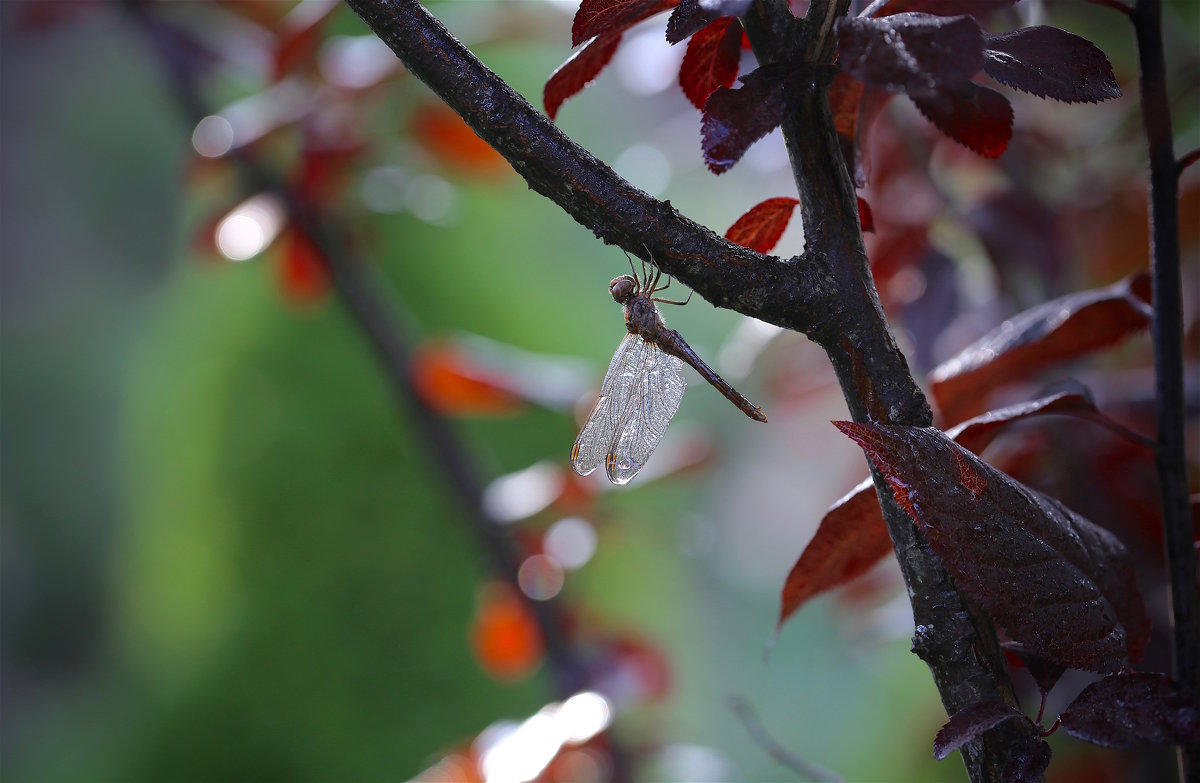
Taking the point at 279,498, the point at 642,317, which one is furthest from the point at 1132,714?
the point at 279,498

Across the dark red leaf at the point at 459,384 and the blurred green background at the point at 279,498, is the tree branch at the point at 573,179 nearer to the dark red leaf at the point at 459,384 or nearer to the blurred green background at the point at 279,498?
the dark red leaf at the point at 459,384

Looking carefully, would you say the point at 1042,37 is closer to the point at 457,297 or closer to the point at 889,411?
the point at 889,411

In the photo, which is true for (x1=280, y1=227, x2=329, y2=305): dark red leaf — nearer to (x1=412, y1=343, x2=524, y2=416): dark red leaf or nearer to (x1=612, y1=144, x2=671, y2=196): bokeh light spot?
(x1=412, y1=343, x2=524, y2=416): dark red leaf

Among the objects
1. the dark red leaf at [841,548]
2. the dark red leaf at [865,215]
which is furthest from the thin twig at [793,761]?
the dark red leaf at [865,215]

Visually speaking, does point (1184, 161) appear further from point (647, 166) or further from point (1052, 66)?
point (647, 166)

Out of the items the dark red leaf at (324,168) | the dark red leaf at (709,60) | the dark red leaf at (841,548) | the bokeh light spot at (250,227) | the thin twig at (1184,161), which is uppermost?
the dark red leaf at (324,168)

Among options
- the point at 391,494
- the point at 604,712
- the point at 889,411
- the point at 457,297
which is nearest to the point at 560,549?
the point at 604,712
